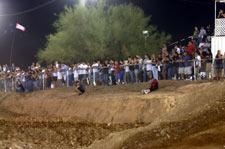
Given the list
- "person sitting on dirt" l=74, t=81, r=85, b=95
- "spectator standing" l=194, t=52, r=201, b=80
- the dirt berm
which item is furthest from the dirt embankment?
"spectator standing" l=194, t=52, r=201, b=80

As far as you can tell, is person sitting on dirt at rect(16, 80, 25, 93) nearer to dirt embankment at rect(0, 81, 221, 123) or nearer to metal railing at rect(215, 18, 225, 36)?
dirt embankment at rect(0, 81, 221, 123)

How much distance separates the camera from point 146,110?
1747 centimetres

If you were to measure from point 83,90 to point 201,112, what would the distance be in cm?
1099

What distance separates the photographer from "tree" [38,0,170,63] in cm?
4041

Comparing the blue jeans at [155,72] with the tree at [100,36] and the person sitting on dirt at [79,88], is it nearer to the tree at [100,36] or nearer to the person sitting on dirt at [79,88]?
the person sitting on dirt at [79,88]

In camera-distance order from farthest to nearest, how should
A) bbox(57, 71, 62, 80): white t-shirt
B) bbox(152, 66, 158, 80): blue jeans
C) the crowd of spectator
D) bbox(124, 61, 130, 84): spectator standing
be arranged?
bbox(57, 71, 62, 80): white t-shirt, bbox(124, 61, 130, 84): spectator standing, bbox(152, 66, 158, 80): blue jeans, the crowd of spectator

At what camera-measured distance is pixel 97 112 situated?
19.7 m

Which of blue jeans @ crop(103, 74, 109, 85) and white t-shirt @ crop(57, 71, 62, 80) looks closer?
blue jeans @ crop(103, 74, 109, 85)

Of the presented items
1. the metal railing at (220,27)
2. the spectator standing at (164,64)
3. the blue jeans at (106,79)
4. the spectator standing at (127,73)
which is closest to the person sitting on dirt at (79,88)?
the blue jeans at (106,79)

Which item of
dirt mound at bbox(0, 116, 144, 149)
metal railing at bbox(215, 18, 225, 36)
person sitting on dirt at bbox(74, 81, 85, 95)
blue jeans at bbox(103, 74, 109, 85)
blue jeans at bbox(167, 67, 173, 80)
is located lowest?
dirt mound at bbox(0, 116, 144, 149)

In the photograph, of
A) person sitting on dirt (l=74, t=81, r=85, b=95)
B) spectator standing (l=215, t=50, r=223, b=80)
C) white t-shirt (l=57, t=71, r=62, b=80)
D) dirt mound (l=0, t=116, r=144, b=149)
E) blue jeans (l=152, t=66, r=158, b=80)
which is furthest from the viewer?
white t-shirt (l=57, t=71, r=62, b=80)

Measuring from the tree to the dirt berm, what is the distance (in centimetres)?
1455

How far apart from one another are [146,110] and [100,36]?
938 inches

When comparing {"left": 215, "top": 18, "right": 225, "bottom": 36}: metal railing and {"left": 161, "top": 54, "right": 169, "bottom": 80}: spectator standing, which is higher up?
{"left": 215, "top": 18, "right": 225, "bottom": 36}: metal railing
